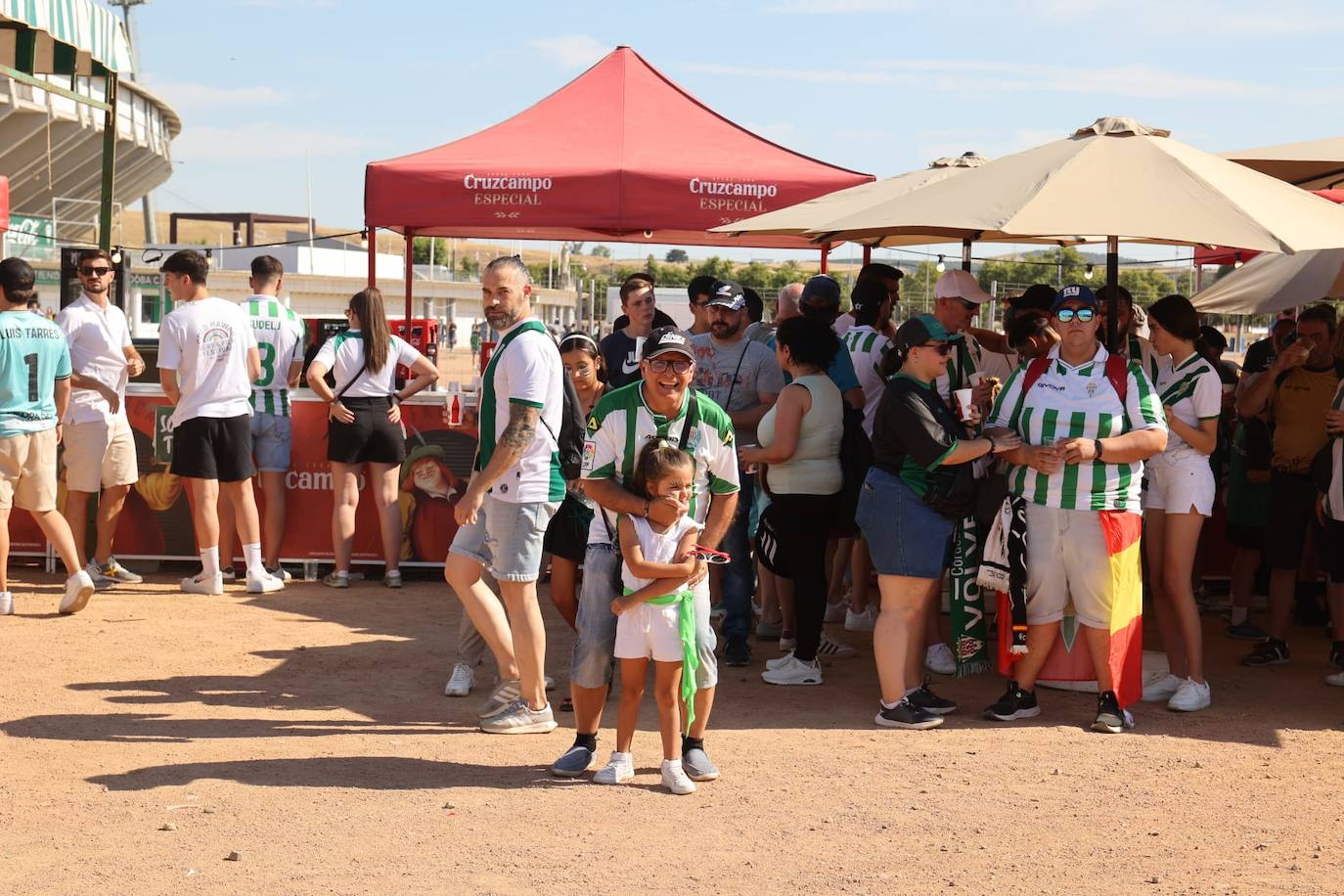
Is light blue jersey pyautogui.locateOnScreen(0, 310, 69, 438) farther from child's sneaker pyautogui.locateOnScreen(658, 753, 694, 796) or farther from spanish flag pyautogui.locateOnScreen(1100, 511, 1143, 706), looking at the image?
spanish flag pyautogui.locateOnScreen(1100, 511, 1143, 706)

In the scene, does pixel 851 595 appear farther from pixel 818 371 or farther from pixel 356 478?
pixel 356 478

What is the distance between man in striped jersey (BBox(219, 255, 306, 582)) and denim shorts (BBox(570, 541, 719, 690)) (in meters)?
4.33

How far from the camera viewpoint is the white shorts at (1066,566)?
19.0 feet

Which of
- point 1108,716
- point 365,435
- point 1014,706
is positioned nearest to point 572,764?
point 1014,706

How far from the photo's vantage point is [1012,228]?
5.66 metres

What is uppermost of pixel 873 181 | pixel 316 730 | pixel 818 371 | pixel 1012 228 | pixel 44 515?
pixel 873 181

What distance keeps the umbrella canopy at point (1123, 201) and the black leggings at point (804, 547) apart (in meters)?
1.28

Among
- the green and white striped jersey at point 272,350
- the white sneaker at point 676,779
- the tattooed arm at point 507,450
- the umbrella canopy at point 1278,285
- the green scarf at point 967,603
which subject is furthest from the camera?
the umbrella canopy at point 1278,285

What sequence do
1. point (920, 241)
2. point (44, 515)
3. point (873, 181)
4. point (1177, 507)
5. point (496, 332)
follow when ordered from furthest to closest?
1. point (920, 241)
2. point (873, 181)
3. point (44, 515)
4. point (1177, 507)
5. point (496, 332)

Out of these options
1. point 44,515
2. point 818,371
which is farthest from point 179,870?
point 44,515

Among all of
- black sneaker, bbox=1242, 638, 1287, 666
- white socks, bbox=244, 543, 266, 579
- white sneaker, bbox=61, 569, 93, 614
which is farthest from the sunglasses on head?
white socks, bbox=244, 543, 266, 579

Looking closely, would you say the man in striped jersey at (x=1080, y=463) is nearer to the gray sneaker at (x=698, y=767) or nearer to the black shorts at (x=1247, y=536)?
the gray sneaker at (x=698, y=767)

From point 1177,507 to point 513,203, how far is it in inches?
168

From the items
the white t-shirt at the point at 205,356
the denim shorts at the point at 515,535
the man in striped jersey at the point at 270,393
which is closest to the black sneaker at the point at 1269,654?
the denim shorts at the point at 515,535
